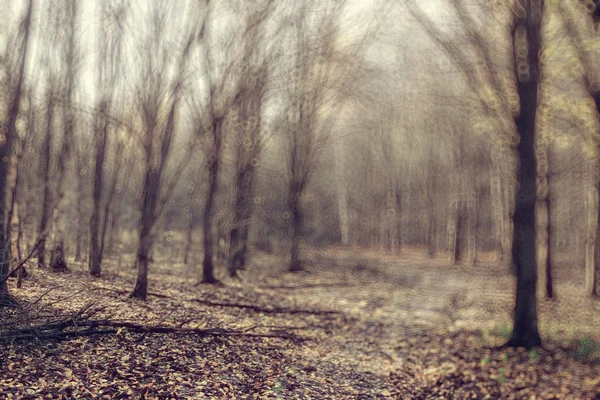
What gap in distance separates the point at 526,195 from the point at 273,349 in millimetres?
5301

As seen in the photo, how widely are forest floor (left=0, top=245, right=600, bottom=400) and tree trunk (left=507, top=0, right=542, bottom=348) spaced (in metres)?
0.50

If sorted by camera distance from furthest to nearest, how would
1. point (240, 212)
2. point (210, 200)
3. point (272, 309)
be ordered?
point (240, 212) → point (210, 200) → point (272, 309)

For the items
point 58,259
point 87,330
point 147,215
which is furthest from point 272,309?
point 58,259

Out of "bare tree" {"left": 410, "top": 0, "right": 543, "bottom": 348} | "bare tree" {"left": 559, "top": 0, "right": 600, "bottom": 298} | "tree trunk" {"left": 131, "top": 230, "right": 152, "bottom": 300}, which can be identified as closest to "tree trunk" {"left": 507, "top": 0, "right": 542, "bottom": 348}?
"bare tree" {"left": 410, "top": 0, "right": 543, "bottom": 348}

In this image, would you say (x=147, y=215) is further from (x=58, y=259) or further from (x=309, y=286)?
(x=309, y=286)

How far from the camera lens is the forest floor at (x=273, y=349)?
6633 mm

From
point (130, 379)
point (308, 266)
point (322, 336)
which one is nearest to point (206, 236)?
point (322, 336)

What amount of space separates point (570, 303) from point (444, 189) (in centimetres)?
2263

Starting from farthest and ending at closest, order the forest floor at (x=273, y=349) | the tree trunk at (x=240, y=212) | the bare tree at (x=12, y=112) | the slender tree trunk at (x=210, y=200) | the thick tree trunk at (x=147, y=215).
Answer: the tree trunk at (x=240, y=212)
the slender tree trunk at (x=210, y=200)
the thick tree trunk at (x=147, y=215)
the bare tree at (x=12, y=112)
the forest floor at (x=273, y=349)

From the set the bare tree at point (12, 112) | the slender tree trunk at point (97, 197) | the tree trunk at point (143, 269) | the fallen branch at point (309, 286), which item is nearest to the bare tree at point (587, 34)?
the tree trunk at point (143, 269)

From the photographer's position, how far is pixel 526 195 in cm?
858

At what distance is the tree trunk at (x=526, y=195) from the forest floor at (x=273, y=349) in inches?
19.8

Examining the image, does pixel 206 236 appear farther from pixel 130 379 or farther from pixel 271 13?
pixel 130 379

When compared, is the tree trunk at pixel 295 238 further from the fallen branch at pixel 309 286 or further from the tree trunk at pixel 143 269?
the tree trunk at pixel 143 269
